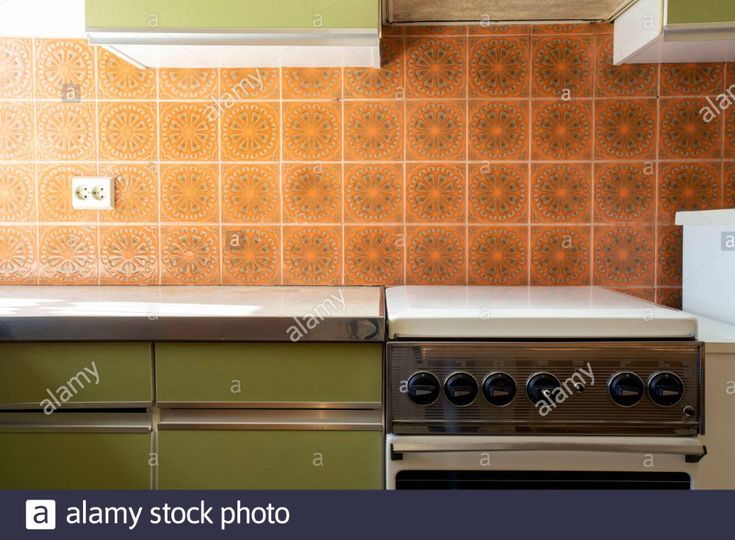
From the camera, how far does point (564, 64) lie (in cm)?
164

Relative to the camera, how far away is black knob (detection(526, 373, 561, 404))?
1.07 m

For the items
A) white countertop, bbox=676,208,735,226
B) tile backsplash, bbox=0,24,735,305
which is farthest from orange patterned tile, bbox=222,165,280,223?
white countertop, bbox=676,208,735,226

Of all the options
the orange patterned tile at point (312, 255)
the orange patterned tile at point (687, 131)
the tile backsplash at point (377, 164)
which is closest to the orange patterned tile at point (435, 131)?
the tile backsplash at point (377, 164)

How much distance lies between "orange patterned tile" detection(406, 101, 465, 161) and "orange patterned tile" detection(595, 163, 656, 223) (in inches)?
15.5

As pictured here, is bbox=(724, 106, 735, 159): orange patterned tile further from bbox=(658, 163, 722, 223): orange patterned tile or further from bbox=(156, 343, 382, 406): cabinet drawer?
bbox=(156, 343, 382, 406): cabinet drawer

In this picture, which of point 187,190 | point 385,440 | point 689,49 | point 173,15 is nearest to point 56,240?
point 187,190

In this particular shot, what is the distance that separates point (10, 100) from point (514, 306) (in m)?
1.47

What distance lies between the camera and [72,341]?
44.0 inches

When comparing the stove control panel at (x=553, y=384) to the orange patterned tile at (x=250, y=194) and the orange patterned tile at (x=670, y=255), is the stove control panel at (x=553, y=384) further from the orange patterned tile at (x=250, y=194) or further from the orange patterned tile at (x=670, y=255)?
the orange patterned tile at (x=250, y=194)

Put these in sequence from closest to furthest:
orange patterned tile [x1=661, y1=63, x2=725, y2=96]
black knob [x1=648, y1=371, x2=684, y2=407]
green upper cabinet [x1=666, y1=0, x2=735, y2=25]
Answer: black knob [x1=648, y1=371, x2=684, y2=407] → green upper cabinet [x1=666, y1=0, x2=735, y2=25] → orange patterned tile [x1=661, y1=63, x2=725, y2=96]

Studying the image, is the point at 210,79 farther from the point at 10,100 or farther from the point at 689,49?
the point at 689,49

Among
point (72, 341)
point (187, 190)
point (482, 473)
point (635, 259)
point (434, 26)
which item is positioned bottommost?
point (482, 473)

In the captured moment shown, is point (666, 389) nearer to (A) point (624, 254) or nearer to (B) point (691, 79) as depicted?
(A) point (624, 254)

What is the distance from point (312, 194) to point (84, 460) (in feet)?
2.86
